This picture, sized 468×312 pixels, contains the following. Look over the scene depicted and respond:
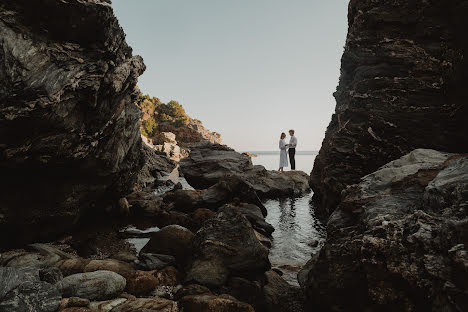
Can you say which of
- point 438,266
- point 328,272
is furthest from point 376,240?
point 328,272

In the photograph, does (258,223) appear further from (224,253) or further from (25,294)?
(25,294)

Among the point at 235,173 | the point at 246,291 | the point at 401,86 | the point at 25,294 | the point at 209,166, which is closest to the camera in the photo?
the point at 25,294

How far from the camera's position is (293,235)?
13039 millimetres

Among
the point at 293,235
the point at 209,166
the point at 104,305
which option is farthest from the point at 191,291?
the point at 209,166

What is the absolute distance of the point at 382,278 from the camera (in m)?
4.65

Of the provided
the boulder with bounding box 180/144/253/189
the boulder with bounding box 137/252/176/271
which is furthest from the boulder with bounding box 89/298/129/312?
the boulder with bounding box 180/144/253/189

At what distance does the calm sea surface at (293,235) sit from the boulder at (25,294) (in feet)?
19.7

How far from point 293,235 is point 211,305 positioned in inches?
329

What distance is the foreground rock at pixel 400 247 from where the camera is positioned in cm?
390

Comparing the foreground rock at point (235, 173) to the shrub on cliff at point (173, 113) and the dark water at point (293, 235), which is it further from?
the shrub on cliff at point (173, 113)

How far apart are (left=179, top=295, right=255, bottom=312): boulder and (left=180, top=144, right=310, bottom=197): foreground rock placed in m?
17.3

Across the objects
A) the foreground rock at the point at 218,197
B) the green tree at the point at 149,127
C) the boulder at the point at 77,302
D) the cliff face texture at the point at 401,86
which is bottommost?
the boulder at the point at 77,302

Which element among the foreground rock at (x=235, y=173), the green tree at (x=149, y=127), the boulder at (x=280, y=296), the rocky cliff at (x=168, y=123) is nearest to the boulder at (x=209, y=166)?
the foreground rock at (x=235, y=173)

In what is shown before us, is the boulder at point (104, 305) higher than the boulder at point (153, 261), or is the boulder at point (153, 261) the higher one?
the boulder at point (153, 261)
